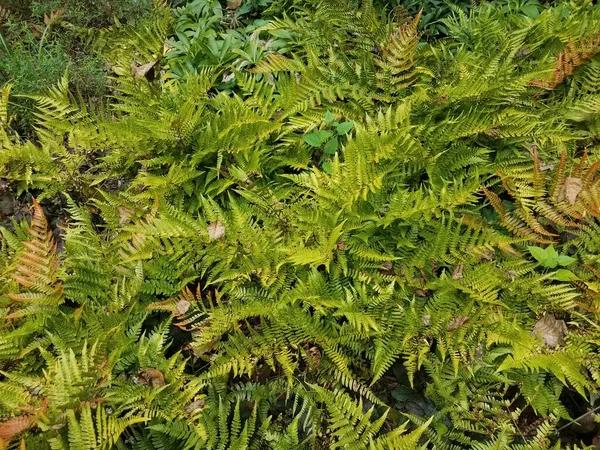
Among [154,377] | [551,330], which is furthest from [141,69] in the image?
[551,330]

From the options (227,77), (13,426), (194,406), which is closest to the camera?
(13,426)

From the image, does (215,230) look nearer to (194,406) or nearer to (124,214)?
(124,214)

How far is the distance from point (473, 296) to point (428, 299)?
258 millimetres

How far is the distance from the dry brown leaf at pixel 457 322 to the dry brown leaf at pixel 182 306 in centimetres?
152

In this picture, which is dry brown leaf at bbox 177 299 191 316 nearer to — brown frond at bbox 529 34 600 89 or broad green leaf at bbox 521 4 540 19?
brown frond at bbox 529 34 600 89

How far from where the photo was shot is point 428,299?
2.74 metres

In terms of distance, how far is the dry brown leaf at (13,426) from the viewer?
2066mm

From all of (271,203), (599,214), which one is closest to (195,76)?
(271,203)

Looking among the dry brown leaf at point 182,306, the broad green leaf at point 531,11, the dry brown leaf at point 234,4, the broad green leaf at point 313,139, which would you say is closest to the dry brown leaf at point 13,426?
the dry brown leaf at point 182,306

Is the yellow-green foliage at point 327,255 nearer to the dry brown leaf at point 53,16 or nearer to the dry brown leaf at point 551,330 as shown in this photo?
the dry brown leaf at point 551,330

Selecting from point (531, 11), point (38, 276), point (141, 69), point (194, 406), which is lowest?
point (194, 406)

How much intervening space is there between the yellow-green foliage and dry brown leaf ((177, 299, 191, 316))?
3cm

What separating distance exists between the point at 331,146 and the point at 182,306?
141 cm

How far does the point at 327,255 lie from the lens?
8.74ft
